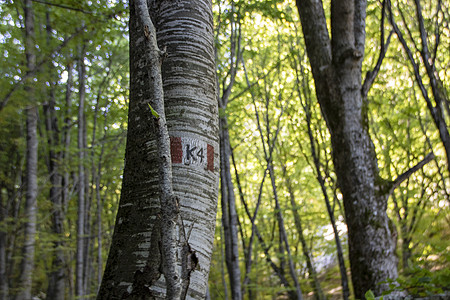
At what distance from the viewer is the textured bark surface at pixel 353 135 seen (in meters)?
3.33

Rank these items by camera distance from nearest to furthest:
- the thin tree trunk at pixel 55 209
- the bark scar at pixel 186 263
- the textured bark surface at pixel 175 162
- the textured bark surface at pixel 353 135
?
the bark scar at pixel 186 263, the textured bark surface at pixel 175 162, the textured bark surface at pixel 353 135, the thin tree trunk at pixel 55 209

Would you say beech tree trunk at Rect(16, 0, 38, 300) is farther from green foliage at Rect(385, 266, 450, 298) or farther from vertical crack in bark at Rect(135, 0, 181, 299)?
green foliage at Rect(385, 266, 450, 298)

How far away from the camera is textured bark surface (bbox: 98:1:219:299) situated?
3.81 feet

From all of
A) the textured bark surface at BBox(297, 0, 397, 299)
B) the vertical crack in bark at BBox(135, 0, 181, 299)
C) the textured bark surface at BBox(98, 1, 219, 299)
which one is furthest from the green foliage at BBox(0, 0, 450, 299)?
the vertical crack in bark at BBox(135, 0, 181, 299)

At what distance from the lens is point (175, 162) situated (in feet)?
4.36

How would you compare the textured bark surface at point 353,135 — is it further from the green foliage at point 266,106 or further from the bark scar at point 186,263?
the bark scar at point 186,263

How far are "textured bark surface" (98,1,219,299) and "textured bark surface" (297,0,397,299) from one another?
2511mm

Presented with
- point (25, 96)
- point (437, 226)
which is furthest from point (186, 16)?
point (437, 226)

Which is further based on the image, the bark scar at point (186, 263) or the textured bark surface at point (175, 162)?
the textured bark surface at point (175, 162)

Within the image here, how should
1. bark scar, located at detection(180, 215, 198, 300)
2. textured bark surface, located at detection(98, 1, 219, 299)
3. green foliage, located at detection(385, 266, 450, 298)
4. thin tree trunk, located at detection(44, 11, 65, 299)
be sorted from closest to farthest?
bark scar, located at detection(180, 215, 198, 300)
textured bark surface, located at detection(98, 1, 219, 299)
green foliage, located at detection(385, 266, 450, 298)
thin tree trunk, located at detection(44, 11, 65, 299)

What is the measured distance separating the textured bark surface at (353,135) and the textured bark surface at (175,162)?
251 centimetres

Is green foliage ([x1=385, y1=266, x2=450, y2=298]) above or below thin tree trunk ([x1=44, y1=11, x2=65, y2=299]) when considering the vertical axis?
below

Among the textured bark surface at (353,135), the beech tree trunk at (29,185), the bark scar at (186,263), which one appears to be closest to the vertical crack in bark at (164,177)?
the bark scar at (186,263)

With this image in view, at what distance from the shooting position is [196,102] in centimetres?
145
